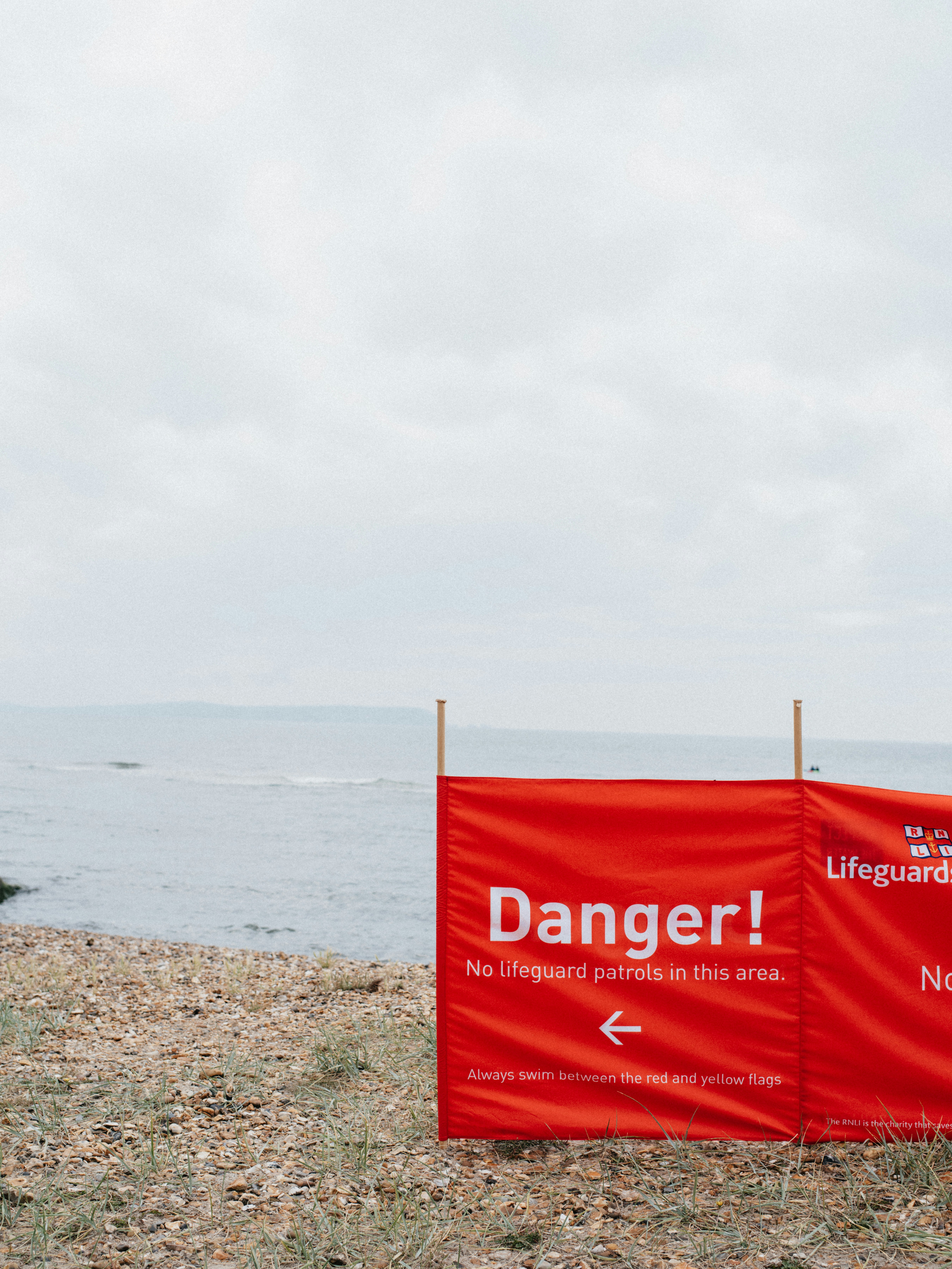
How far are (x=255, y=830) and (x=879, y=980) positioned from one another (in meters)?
26.9

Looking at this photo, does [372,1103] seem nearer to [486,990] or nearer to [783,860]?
[486,990]

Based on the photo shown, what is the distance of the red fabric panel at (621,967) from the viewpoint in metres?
4.09

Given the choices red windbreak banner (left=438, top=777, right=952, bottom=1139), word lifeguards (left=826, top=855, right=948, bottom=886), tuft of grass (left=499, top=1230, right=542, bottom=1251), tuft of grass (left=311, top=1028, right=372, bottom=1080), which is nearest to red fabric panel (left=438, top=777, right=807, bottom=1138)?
red windbreak banner (left=438, top=777, right=952, bottom=1139)

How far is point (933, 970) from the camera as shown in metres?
4.07

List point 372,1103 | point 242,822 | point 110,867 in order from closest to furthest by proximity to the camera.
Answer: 1. point 372,1103
2. point 110,867
3. point 242,822

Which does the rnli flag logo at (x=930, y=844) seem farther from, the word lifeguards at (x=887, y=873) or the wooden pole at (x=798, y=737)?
the wooden pole at (x=798, y=737)

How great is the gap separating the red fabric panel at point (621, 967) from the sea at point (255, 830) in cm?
556

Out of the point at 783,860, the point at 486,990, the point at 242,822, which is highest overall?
the point at 783,860

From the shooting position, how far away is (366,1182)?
153 inches

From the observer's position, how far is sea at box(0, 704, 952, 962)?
14.3 metres

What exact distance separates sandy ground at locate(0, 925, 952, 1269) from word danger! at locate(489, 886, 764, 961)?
0.92 m

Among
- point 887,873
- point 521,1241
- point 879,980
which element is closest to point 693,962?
point 879,980

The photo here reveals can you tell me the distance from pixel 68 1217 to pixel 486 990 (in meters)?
1.84

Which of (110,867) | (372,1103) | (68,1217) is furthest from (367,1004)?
(110,867)
